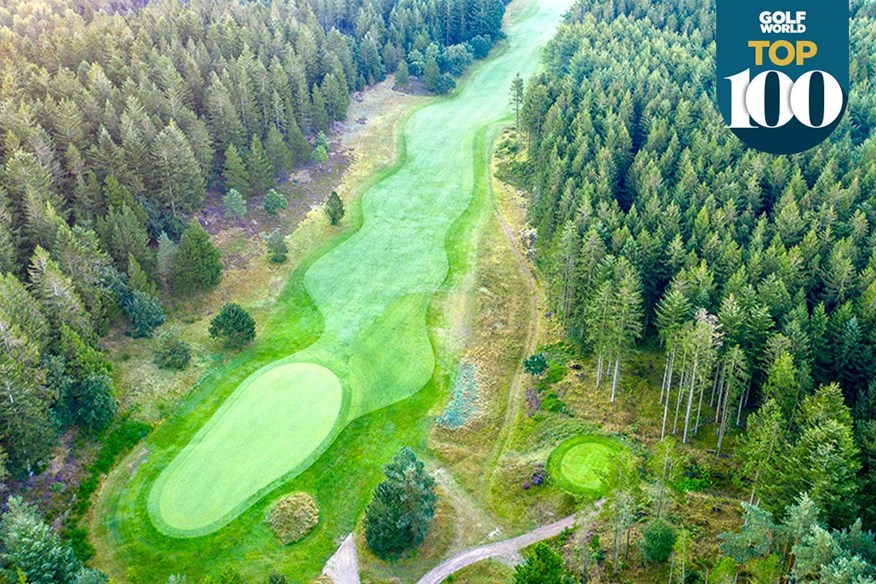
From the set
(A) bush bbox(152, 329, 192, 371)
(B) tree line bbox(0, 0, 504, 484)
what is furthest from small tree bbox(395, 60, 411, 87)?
(A) bush bbox(152, 329, 192, 371)

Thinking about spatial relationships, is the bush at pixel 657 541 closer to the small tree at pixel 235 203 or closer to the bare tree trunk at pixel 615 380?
the bare tree trunk at pixel 615 380

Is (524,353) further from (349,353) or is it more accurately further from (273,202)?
(273,202)

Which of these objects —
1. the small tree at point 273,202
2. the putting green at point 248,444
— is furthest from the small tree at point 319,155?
the putting green at point 248,444

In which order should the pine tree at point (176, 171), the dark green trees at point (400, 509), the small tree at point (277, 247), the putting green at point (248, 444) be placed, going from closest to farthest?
the dark green trees at point (400, 509) → the putting green at point (248, 444) → the pine tree at point (176, 171) → the small tree at point (277, 247)

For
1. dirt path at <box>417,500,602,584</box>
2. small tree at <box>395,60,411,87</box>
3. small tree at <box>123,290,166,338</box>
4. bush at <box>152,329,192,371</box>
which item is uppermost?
small tree at <box>395,60,411,87</box>

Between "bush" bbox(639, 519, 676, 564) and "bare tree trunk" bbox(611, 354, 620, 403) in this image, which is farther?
"bare tree trunk" bbox(611, 354, 620, 403)

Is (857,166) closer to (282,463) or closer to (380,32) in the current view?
(282,463)

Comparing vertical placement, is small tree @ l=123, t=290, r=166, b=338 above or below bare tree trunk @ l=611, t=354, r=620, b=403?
above

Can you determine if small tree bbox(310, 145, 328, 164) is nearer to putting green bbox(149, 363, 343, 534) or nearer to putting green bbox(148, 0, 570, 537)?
putting green bbox(148, 0, 570, 537)
